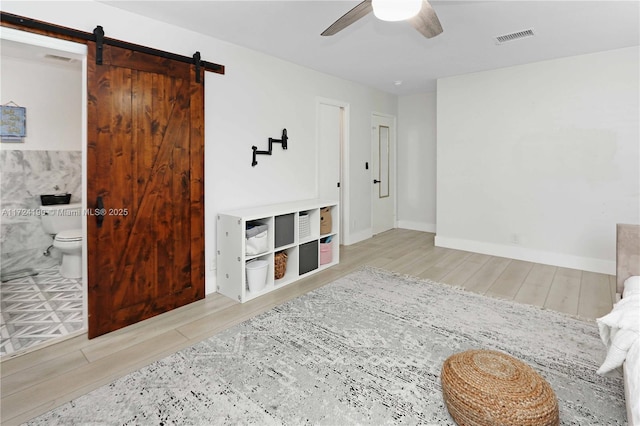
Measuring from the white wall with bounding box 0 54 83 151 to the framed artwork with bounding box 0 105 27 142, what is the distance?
0.04 meters

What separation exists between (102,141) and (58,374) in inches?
61.0

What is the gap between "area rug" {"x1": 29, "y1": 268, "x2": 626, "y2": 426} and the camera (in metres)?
1.71

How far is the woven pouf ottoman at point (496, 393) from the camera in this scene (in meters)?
1.40

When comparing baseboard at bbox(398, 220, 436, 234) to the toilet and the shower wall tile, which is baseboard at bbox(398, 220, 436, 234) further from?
the shower wall tile

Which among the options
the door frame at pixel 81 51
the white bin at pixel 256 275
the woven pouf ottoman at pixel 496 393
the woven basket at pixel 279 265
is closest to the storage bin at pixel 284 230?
the woven basket at pixel 279 265

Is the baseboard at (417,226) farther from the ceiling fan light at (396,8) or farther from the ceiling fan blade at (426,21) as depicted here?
the ceiling fan light at (396,8)

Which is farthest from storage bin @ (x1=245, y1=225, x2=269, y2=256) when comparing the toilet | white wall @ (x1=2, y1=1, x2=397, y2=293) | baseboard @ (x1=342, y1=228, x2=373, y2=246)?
baseboard @ (x1=342, y1=228, x2=373, y2=246)

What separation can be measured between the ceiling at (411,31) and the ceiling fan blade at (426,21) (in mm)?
544

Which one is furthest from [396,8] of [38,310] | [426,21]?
[38,310]

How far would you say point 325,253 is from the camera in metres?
4.12

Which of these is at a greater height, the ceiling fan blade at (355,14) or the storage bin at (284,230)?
the ceiling fan blade at (355,14)

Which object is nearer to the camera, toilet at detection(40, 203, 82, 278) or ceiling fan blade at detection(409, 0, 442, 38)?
ceiling fan blade at detection(409, 0, 442, 38)

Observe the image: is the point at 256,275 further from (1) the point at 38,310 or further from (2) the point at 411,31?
(2) the point at 411,31

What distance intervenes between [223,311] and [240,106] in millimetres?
2022
